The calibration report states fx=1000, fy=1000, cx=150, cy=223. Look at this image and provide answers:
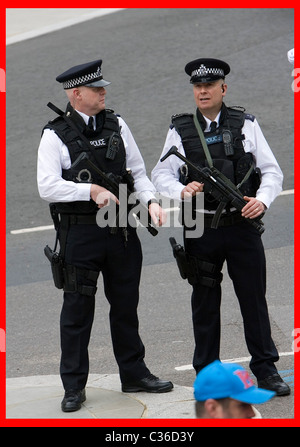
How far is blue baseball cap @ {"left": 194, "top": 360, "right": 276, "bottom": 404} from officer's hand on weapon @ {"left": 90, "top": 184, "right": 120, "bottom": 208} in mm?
2609

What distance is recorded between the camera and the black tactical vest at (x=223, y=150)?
6.66m

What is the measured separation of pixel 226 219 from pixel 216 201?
0.14m

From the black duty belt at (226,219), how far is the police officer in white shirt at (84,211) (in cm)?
33

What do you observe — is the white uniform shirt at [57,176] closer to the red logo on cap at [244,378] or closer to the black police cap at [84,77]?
the black police cap at [84,77]

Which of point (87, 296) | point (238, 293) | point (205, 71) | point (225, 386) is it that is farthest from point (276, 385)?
point (225, 386)

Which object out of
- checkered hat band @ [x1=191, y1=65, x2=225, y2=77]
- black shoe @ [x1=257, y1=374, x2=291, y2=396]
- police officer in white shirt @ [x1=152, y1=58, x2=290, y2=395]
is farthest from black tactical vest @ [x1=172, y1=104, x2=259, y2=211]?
black shoe @ [x1=257, y1=374, x2=291, y2=396]

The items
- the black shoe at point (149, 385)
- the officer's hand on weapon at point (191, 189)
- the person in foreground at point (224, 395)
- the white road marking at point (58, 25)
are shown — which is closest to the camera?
the person in foreground at point (224, 395)

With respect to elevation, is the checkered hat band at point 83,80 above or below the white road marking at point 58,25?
below

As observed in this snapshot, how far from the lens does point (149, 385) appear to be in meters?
6.87

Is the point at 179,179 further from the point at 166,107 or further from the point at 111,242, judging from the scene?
the point at 166,107

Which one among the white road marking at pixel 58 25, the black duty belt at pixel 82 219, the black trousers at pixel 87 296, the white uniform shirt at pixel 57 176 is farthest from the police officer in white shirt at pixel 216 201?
the white road marking at pixel 58 25

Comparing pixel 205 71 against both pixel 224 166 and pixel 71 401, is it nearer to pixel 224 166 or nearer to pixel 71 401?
pixel 224 166
